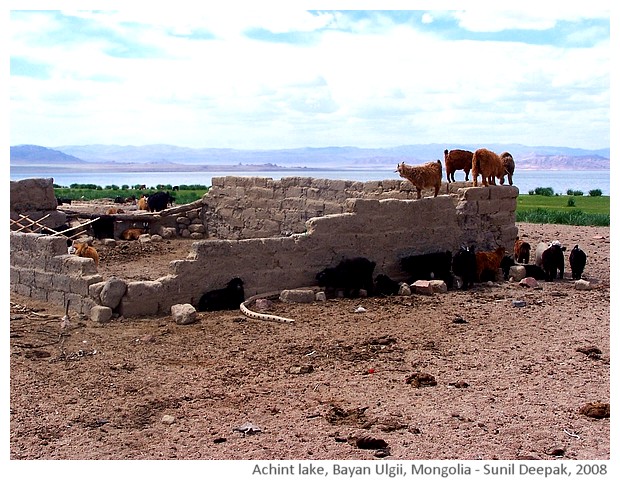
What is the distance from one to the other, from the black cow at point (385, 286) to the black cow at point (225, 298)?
211 centimetres

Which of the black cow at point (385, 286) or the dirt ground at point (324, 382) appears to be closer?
the dirt ground at point (324, 382)

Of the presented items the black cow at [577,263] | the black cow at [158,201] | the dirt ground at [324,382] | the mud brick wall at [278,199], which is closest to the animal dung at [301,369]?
the dirt ground at [324,382]

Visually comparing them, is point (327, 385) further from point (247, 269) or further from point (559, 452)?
point (247, 269)

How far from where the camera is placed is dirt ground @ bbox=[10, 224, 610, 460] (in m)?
5.38

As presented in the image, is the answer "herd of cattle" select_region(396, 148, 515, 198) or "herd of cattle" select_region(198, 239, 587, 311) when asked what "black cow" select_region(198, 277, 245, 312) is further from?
"herd of cattle" select_region(396, 148, 515, 198)

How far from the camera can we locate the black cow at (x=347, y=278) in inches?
421

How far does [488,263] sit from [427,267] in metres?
1.09

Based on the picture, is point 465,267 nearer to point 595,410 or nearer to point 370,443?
point 595,410

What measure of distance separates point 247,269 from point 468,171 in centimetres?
579

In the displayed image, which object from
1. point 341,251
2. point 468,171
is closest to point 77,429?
point 341,251

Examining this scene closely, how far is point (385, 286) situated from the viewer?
10.8 m

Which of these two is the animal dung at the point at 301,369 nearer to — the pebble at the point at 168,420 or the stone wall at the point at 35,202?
the pebble at the point at 168,420

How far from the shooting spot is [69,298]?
991cm

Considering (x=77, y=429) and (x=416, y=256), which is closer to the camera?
(x=77, y=429)
